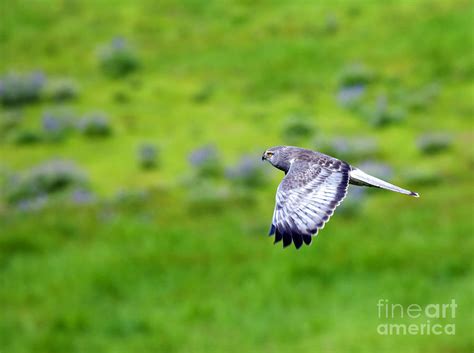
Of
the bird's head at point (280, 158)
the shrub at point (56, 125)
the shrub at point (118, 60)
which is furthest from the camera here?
the shrub at point (118, 60)

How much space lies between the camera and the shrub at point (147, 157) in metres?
28.5

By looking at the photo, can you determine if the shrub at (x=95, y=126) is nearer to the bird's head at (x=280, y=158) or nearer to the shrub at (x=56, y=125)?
the shrub at (x=56, y=125)

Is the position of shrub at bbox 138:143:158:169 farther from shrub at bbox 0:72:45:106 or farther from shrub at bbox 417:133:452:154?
shrub at bbox 0:72:45:106

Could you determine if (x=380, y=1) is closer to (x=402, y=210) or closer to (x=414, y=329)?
(x=402, y=210)

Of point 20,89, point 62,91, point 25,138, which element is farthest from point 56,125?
point 20,89

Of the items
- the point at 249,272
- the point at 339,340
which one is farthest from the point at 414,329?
the point at 249,272

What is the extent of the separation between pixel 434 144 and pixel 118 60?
50.3 ft

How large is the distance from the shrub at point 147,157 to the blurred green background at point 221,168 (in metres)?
0.05

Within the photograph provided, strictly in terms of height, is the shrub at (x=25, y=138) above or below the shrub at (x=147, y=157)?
above

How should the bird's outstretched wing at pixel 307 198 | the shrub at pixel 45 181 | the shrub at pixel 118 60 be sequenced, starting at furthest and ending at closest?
1. the shrub at pixel 118 60
2. the shrub at pixel 45 181
3. the bird's outstretched wing at pixel 307 198

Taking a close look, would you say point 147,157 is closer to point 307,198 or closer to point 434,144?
point 434,144

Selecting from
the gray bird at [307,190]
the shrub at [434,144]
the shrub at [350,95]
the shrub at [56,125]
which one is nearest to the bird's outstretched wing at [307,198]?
the gray bird at [307,190]

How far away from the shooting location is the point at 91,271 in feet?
73.6

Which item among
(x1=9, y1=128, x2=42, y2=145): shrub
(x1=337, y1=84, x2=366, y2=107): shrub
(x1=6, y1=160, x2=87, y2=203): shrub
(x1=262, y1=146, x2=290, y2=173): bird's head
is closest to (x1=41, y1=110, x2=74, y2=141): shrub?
(x1=9, y1=128, x2=42, y2=145): shrub
